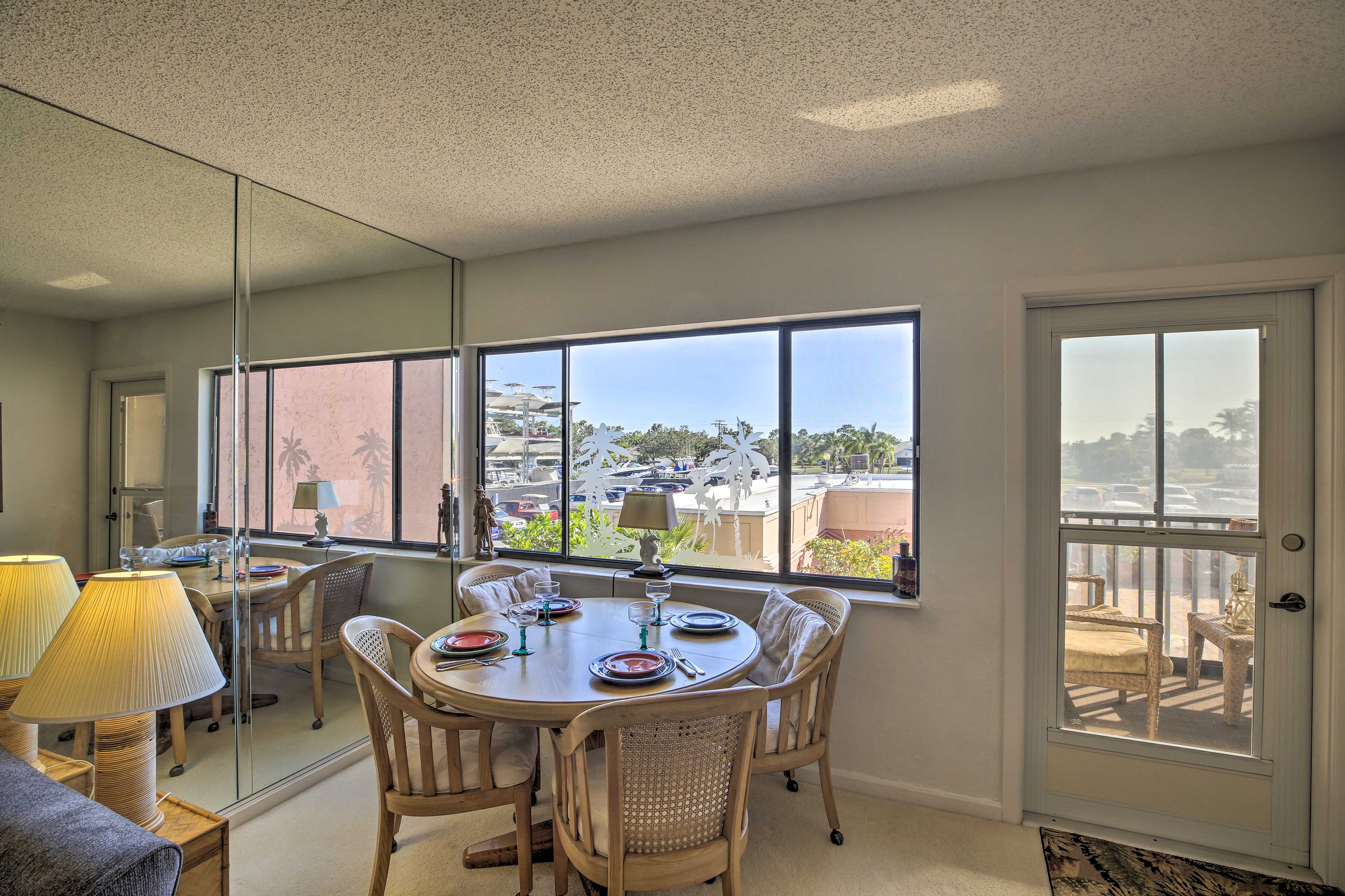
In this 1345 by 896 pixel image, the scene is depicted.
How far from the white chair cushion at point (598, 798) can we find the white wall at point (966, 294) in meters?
1.36

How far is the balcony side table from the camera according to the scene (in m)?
2.39

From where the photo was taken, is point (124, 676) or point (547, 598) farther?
point (547, 598)

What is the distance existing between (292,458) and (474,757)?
1.71 meters

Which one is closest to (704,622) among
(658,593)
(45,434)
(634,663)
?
(658,593)

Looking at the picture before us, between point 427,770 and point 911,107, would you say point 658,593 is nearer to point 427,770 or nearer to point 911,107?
point 427,770

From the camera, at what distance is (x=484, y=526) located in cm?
376

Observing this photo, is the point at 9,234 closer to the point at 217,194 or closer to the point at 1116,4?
the point at 217,194

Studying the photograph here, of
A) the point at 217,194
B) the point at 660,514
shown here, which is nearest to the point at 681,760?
the point at 660,514

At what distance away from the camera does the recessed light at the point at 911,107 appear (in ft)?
6.52

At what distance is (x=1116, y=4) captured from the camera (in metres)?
1.60

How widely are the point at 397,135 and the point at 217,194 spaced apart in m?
0.93

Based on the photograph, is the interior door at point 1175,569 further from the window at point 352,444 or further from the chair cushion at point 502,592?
the window at point 352,444

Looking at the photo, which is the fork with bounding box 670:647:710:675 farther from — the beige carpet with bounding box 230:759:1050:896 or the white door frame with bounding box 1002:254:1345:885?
the white door frame with bounding box 1002:254:1345:885

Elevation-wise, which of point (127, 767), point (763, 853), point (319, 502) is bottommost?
point (763, 853)
